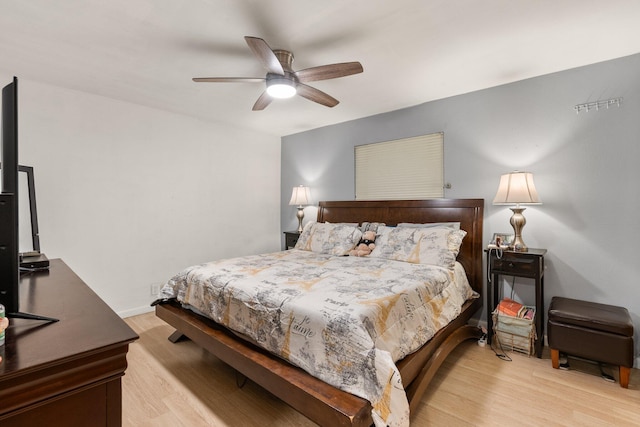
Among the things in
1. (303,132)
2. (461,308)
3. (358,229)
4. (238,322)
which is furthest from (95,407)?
(303,132)

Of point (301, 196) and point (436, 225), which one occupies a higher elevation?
point (301, 196)

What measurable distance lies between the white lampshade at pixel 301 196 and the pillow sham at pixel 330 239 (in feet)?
2.40

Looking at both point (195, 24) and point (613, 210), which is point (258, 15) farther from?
point (613, 210)

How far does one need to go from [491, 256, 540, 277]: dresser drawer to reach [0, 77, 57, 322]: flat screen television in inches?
117

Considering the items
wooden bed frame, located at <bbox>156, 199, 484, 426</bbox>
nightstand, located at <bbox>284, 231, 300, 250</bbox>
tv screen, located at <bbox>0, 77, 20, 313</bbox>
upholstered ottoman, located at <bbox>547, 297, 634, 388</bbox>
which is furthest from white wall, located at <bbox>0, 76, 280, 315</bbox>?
upholstered ottoman, located at <bbox>547, 297, 634, 388</bbox>

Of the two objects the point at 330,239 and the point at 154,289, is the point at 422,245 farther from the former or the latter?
the point at 154,289

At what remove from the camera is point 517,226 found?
275 cm

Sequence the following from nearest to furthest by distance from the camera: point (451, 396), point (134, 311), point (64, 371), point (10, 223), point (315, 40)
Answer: point (64, 371)
point (10, 223)
point (451, 396)
point (315, 40)
point (134, 311)

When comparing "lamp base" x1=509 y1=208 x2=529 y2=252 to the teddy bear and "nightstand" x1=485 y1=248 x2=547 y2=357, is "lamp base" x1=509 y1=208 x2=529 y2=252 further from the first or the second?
the teddy bear

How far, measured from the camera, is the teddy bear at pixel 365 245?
10.6 ft

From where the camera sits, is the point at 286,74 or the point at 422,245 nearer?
the point at 286,74

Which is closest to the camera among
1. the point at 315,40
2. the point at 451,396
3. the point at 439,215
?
the point at 451,396

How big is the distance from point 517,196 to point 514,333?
3.86 ft

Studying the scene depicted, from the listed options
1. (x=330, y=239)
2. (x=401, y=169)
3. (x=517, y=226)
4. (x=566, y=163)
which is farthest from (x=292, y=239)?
(x=566, y=163)
